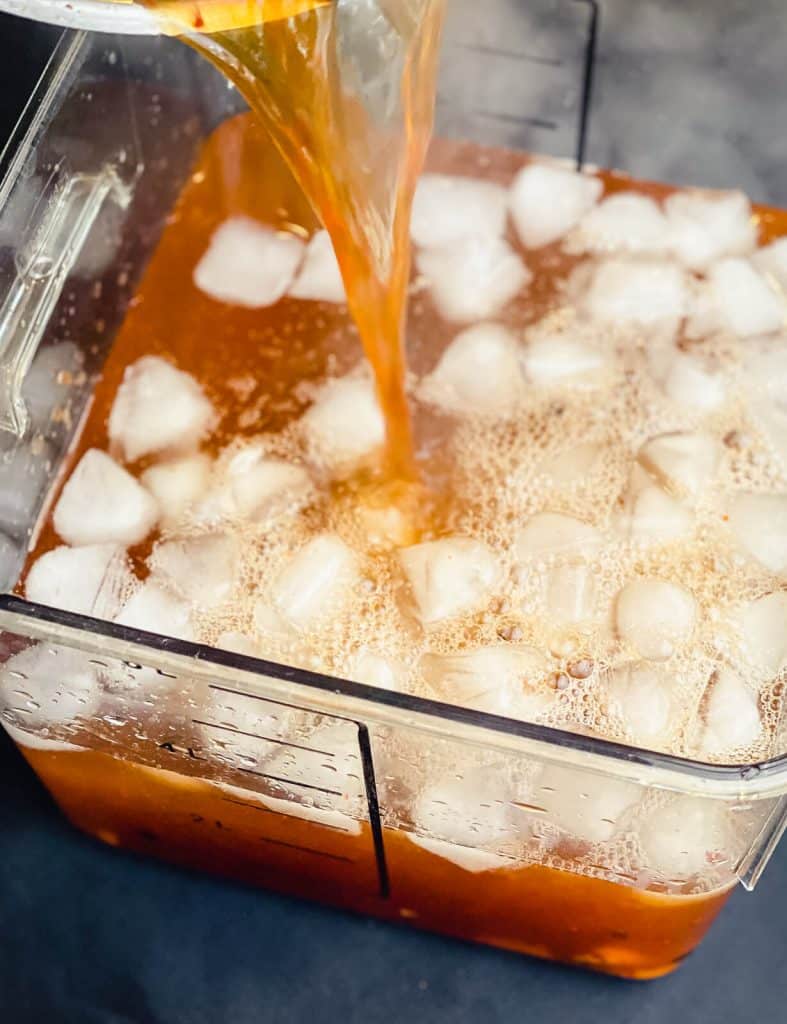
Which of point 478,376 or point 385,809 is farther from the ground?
point 478,376

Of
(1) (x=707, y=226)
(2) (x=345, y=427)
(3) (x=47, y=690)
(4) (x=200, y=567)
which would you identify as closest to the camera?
(3) (x=47, y=690)

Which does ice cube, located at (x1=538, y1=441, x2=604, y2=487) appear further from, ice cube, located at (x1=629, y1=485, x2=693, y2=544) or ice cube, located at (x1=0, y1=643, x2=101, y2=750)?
ice cube, located at (x1=0, y1=643, x2=101, y2=750)

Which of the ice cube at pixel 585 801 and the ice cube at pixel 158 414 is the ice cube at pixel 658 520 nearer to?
the ice cube at pixel 585 801

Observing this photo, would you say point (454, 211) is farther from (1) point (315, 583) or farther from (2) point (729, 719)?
(2) point (729, 719)

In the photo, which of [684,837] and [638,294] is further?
[638,294]

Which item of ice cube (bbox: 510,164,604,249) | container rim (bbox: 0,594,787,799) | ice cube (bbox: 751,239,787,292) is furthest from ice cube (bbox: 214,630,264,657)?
ice cube (bbox: 751,239,787,292)

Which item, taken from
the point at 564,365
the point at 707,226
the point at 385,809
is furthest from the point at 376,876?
the point at 707,226
